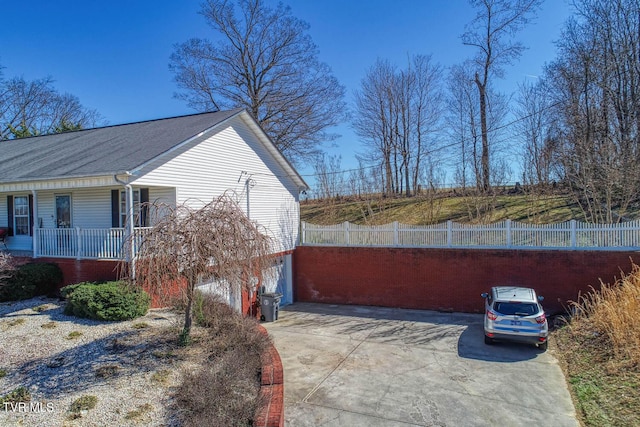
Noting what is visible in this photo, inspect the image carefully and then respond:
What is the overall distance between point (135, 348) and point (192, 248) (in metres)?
2.71

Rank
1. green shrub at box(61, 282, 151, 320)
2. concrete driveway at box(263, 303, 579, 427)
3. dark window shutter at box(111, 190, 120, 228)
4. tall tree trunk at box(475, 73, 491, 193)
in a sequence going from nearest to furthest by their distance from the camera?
concrete driveway at box(263, 303, 579, 427) < green shrub at box(61, 282, 151, 320) < dark window shutter at box(111, 190, 120, 228) < tall tree trunk at box(475, 73, 491, 193)

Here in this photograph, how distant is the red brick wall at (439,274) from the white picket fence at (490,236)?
0.28 meters

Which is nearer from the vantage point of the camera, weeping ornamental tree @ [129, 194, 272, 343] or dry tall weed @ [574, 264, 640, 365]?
weeping ornamental tree @ [129, 194, 272, 343]

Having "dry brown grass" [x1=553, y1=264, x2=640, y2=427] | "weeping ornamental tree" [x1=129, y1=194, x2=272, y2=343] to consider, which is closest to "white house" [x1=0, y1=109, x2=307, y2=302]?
"weeping ornamental tree" [x1=129, y1=194, x2=272, y2=343]

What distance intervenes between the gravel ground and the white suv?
25.9 ft

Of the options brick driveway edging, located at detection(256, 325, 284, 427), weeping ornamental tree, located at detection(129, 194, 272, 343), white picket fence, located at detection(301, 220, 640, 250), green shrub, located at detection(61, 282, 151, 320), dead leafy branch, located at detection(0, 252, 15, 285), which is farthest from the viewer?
white picket fence, located at detection(301, 220, 640, 250)

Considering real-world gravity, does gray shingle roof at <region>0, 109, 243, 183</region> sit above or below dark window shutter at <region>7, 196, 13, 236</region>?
above

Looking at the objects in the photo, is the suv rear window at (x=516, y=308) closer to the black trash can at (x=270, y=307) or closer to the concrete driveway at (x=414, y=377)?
the concrete driveway at (x=414, y=377)

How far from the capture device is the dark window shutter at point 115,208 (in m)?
12.4

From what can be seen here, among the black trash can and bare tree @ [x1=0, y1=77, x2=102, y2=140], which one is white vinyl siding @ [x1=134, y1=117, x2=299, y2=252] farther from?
bare tree @ [x1=0, y1=77, x2=102, y2=140]

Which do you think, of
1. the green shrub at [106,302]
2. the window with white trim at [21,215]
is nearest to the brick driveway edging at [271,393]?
the green shrub at [106,302]

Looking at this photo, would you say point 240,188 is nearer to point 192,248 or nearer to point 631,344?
point 192,248

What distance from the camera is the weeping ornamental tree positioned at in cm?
673

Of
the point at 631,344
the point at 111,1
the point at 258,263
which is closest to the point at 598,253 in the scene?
the point at 631,344
